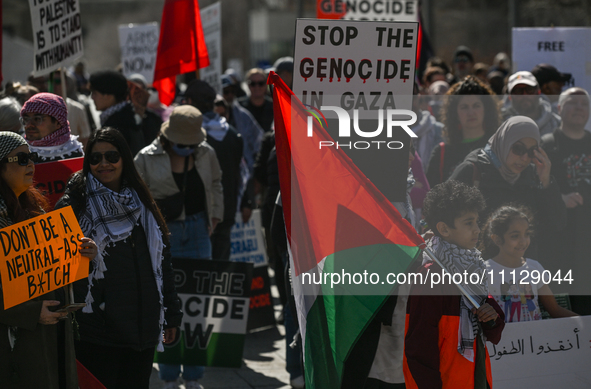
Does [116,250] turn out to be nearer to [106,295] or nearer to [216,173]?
[106,295]

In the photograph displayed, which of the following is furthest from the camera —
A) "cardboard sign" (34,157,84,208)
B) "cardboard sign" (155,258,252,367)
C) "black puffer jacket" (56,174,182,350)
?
"cardboard sign" (155,258,252,367)

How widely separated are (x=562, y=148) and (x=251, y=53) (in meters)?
38.8

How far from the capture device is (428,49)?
11.4 metres

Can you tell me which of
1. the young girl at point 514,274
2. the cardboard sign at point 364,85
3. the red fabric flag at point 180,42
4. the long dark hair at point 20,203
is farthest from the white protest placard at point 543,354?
the red fabric flag at point 180,42

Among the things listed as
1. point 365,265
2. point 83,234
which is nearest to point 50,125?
point 83,234

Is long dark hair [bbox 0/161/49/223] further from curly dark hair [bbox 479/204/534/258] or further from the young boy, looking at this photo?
curly dark hair [bbox 479/204/534/258]

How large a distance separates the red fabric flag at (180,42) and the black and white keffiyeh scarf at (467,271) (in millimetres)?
4325

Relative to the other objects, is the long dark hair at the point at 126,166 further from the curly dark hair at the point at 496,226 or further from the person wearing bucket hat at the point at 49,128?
the curly dark hair at the point at 496,226

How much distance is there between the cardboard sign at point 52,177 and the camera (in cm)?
467

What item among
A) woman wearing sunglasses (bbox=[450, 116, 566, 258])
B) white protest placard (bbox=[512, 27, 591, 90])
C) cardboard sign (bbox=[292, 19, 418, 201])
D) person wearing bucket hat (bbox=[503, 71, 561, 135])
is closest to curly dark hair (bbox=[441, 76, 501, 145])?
person wearing bucket hat (bbox=[503, 71, 561, 135])

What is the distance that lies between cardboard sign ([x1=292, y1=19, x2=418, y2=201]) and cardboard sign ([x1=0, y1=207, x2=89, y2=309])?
157 centimetres

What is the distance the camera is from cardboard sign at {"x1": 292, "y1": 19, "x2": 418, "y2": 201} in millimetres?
4332

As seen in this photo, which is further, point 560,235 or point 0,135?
point 560,235

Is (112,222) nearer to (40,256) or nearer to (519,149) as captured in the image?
(40,256)
